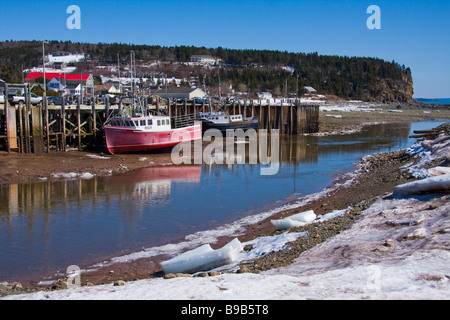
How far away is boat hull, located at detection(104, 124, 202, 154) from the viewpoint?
30438 millimetres

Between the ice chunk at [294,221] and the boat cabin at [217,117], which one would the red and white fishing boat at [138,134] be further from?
the ice chunk at [294,221]

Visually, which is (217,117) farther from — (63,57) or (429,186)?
(63,57)

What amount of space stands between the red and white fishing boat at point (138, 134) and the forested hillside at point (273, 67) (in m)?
80.1

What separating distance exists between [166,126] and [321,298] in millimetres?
27739

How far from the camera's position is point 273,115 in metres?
48.6

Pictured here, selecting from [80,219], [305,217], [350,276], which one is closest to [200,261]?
[350,276]

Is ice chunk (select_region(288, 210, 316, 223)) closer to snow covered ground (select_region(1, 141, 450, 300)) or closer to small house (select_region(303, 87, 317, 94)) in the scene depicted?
snow covered ground (select_region(1, 141, 450, 300))

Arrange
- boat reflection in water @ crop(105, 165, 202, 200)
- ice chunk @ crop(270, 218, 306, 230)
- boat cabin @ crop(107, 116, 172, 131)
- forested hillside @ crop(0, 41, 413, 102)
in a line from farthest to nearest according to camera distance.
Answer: forested hillside @ crop(0, 41, 413, 102), boat cabin @ crop(107, 116, 172, 131), boat reflection in water @ crop(105, 165, 202, 200), ice chunk @ crop(270, 218, 306, 230)

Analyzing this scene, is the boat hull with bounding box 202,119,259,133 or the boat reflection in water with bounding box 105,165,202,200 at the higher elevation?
the boat hull with bounding box 202,119,259,133

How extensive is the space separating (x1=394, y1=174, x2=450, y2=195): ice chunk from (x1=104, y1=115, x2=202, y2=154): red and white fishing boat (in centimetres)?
2119

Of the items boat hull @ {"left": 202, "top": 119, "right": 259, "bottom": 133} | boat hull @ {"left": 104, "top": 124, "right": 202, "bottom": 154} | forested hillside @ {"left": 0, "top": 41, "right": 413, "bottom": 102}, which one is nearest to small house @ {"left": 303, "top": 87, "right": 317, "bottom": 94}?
forested hillside @ {"left": 0, "top": 41, "right": 413, "bottom": 102}

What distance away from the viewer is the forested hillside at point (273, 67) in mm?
126062

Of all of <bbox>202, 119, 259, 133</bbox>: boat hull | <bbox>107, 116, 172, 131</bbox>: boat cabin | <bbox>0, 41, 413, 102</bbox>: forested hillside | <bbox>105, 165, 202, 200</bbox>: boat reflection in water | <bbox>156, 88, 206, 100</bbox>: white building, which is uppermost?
<bbox>0, 41, 413, 102</bbox>: forested hillside
